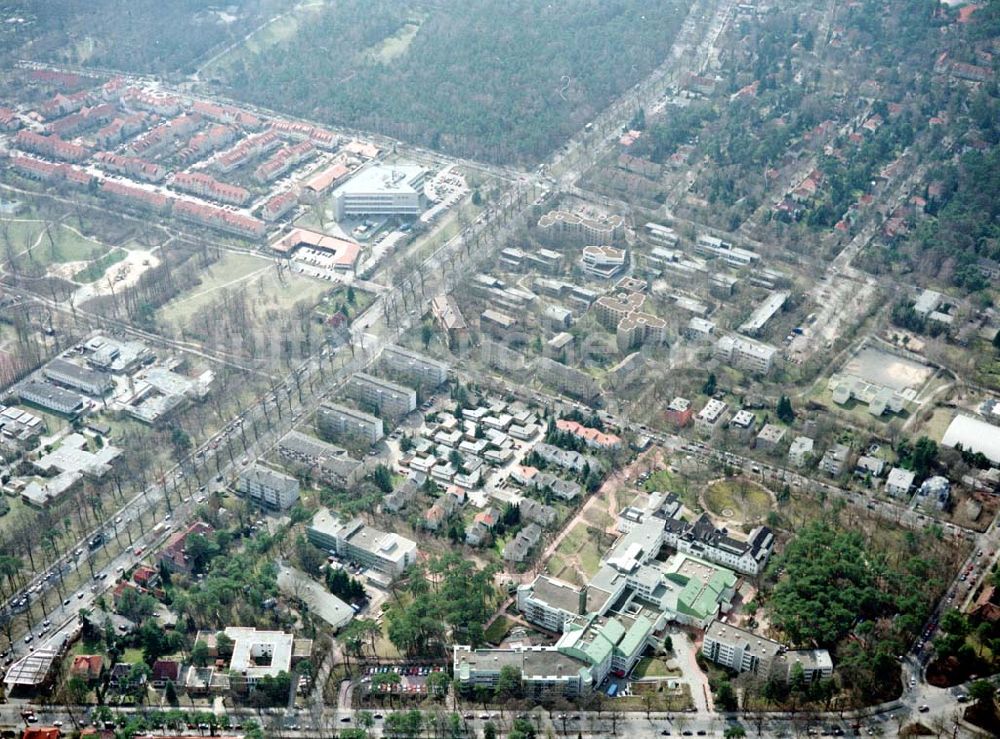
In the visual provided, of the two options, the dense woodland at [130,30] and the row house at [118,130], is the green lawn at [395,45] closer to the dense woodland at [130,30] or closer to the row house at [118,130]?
the dense woodland at [130,30]

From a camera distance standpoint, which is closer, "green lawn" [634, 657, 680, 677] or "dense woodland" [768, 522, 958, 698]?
"dense woodland" [768, 522, 958, 698]

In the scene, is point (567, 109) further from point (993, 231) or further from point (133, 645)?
point (133, 645)

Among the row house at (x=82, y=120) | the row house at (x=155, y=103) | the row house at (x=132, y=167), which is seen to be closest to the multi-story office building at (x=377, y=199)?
the row house at (x=132, y=167)

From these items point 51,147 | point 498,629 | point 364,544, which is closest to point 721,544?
point 498,629

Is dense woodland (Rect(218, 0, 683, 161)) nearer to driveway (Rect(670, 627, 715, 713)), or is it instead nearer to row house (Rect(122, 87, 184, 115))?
row house (Rect(122, 87, 184, 115))

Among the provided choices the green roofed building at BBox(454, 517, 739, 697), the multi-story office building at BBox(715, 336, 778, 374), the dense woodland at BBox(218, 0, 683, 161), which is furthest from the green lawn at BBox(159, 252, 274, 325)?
the green roofed building at BBox(454, 517, 739, 697)
